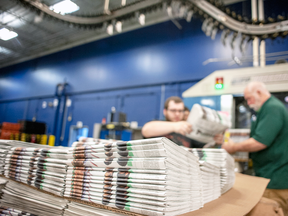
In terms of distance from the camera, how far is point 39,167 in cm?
70

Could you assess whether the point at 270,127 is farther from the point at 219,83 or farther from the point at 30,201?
the point at 219,83

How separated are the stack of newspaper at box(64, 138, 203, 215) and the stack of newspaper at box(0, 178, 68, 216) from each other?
0.25 feet

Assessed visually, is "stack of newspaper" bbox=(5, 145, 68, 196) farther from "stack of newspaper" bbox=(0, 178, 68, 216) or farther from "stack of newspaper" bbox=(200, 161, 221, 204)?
"stack of newspaper" bbox=(200, 161, 221, 204)

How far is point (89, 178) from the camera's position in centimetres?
57

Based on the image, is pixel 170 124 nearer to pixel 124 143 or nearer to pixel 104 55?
pixel 124 143

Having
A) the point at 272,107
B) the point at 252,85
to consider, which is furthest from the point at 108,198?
the point at 252,85

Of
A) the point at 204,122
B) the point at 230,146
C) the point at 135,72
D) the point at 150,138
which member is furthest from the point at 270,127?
the point at 135,72

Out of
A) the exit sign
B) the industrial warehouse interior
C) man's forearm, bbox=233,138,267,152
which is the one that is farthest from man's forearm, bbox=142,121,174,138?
the exit sign

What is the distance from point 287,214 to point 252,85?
1128mm

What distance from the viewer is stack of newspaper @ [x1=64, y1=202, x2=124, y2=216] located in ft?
1.75

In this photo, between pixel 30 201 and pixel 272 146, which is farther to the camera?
pixel 272 146

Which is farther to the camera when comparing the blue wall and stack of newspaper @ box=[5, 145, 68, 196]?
the blue wall

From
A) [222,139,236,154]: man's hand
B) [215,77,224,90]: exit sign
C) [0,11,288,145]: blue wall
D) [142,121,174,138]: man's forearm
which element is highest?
[0,11,288,145]: blue wall

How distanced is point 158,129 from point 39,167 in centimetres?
90
